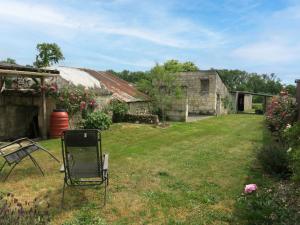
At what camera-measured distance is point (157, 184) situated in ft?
22.7

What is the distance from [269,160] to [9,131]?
36.8 ft

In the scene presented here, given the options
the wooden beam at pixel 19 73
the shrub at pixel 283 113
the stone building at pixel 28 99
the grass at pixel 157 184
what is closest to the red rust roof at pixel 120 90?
the stone building at pixel 28 99

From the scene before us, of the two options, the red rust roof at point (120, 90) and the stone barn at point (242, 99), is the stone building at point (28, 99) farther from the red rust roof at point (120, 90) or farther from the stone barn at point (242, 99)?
the stone barn at point (242, 99)

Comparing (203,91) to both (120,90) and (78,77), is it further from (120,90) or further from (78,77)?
(78,77)

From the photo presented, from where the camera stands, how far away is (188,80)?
3119cm

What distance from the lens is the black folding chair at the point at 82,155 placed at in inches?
228

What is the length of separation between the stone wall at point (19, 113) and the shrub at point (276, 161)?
29.3 ft

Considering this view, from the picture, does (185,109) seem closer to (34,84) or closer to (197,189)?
(34,84)

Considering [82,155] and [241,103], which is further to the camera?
[241,103]

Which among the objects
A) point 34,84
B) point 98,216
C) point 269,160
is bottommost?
point 98,216

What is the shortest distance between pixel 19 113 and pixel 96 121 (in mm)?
3342

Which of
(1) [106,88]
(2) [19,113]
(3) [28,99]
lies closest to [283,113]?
(1) [106,88]

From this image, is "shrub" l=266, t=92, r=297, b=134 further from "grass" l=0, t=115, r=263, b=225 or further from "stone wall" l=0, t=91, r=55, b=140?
"stone wall" l=0, t=91, r=55, b=140

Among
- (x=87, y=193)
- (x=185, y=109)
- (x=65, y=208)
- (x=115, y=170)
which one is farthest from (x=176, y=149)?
Result: (x=185, y=109)
